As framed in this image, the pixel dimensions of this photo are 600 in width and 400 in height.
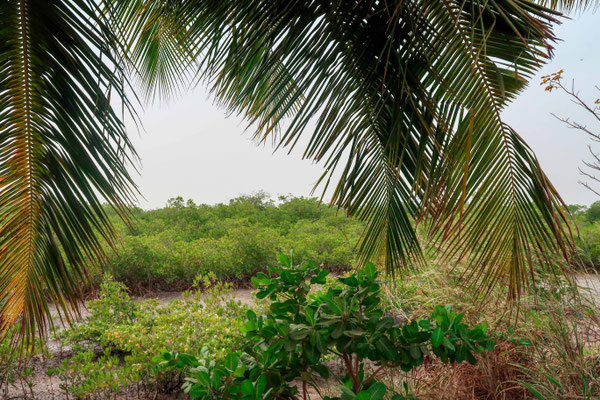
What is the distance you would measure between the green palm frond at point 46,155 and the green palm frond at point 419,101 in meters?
1.01

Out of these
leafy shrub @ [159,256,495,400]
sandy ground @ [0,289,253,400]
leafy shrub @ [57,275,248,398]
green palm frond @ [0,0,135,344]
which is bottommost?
sandy ground @ [0,289,253,400]

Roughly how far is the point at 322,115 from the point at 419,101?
70 cm

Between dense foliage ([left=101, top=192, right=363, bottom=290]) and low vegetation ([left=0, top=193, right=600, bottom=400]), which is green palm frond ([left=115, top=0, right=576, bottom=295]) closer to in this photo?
low vegetation ([left=0, top=193, right=600, bottom=400])

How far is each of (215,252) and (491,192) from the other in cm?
505

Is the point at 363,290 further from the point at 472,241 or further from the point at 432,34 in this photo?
the point at 432,34

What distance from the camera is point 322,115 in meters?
3.13

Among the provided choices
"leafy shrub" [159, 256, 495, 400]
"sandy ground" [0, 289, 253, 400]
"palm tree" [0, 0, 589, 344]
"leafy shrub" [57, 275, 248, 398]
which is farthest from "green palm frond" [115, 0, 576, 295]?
"sandy ground" [0, 289, 253, 400]

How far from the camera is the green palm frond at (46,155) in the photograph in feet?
7.12

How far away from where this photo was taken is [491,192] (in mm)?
2410

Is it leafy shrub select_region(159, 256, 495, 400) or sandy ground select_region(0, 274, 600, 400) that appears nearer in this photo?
leafy shrub select_region(159, 256, 495, 400)

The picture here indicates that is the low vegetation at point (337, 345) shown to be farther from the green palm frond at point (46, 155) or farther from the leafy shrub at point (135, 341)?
the green palm frond at point (46, 155)

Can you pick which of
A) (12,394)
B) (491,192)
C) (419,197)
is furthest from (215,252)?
(491,192)

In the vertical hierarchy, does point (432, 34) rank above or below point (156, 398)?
above

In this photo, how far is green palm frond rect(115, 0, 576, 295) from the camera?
7.82ft
